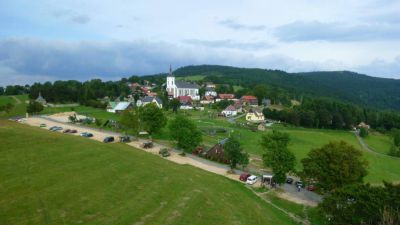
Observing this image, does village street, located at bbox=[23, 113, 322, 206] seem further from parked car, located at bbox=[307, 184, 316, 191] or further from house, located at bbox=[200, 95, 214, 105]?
house, located at bbox=[200, 95, 214, 105]

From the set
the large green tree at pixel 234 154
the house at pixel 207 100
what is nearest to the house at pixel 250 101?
the house at pixel 207 100

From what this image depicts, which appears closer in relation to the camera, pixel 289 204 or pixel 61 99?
pixel 289 204

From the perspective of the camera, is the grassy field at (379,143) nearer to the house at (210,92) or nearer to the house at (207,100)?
the house at (207,100)

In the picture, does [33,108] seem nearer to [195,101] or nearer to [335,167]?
[195,101]

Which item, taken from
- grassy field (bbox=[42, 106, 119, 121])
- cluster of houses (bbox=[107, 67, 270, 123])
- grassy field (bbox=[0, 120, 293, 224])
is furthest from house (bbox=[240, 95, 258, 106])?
grassy field (bbox=[0, 120, 293, 224])

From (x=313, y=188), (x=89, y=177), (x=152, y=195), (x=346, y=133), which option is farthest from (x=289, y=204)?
(x=346, y=133)

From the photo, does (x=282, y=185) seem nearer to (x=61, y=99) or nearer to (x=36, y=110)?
(x=36, y=110)
